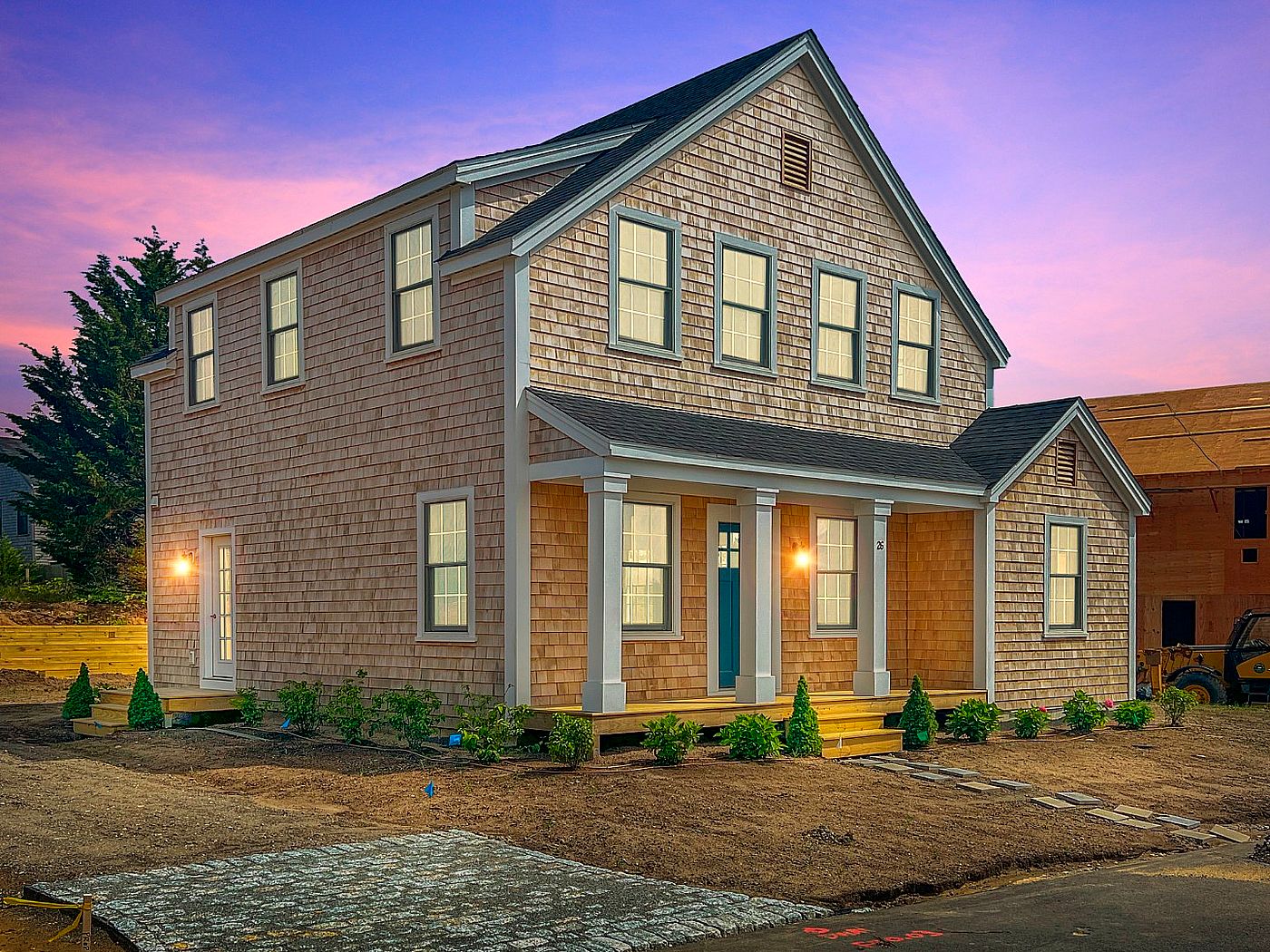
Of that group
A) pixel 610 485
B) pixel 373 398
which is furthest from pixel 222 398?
pixel 610 485

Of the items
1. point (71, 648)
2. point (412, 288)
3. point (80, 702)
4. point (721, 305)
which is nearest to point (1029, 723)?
point (721, 305)

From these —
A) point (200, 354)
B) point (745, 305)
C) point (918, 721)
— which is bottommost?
point (918, 721)

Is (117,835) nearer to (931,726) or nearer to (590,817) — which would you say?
(590,817)

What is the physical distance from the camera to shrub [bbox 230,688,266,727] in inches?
711

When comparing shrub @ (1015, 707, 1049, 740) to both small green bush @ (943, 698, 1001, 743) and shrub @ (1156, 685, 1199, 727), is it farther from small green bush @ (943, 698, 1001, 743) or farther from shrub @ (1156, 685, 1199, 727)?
shrub @ (1156, 685, 1199, 727)

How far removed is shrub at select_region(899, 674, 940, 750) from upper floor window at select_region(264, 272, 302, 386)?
9.48 meters

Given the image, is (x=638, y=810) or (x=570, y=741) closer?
(x=638, y=810)

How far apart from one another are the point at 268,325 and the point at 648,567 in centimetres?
711

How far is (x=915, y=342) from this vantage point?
20250mm

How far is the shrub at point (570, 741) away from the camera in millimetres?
13195

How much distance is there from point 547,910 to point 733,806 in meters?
3.88

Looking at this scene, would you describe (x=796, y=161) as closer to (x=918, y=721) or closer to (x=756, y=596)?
(x=756, y=596)

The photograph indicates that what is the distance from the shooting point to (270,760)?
580 inches

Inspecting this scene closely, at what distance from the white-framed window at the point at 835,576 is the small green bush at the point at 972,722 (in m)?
2.30
